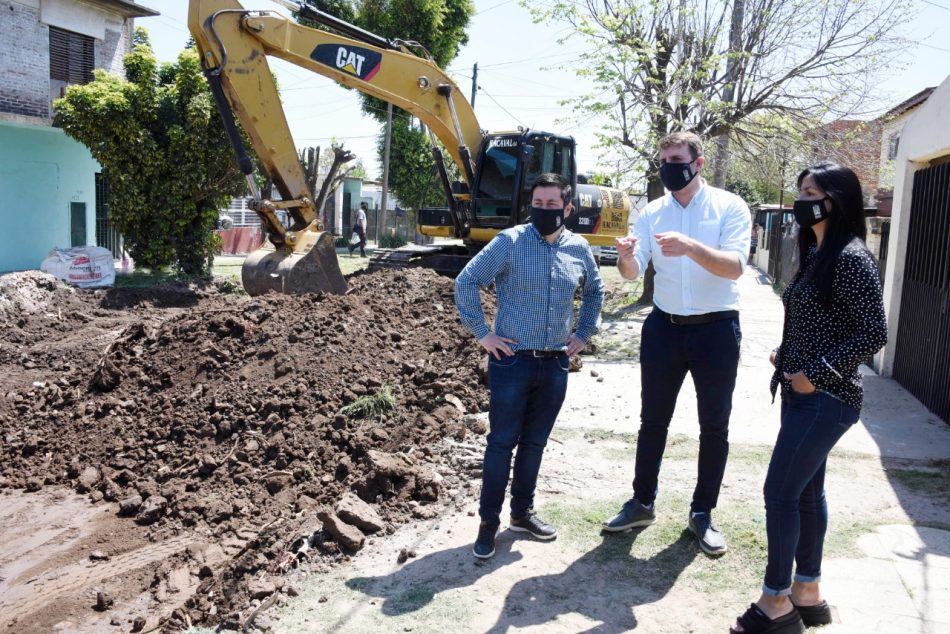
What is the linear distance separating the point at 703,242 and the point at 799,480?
1359 mm

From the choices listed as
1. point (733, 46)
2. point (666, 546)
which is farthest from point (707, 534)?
point (733, 46)

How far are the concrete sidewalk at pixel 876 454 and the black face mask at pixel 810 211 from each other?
181 centimetres

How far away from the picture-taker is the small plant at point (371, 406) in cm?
634

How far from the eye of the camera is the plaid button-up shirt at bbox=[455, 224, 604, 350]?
Result: 4211mm

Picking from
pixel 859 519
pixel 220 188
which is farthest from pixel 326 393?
pixel 220 188

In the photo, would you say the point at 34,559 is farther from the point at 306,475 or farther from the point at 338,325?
the point at 338,325

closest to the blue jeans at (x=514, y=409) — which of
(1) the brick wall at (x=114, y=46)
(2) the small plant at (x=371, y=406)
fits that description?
(2) the small plant at (x=371, y=406)

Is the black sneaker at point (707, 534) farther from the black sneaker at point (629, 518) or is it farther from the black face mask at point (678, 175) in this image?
the black face mask at point (678, 175)

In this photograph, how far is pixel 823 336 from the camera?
10.9ft

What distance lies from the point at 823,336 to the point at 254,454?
397cm

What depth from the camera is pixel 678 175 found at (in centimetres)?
411

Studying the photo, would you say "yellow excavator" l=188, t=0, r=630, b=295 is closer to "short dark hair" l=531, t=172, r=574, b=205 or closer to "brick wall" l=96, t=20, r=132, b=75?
"short dark hair" l=531, t=172, r=574, b=205

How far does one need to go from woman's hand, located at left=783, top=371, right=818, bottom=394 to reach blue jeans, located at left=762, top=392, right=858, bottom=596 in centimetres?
4

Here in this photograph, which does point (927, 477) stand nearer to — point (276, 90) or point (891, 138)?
point (276, 90)
